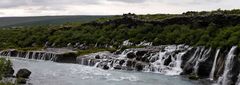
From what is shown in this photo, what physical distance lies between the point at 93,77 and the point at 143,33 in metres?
59.4

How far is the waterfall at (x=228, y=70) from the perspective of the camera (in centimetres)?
8532

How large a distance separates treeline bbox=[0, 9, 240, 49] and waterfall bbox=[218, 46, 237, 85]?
4410 mm

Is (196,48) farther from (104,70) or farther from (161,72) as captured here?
(104,70)

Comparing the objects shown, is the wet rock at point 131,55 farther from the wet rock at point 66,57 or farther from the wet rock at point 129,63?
the wet rock at point 66,57

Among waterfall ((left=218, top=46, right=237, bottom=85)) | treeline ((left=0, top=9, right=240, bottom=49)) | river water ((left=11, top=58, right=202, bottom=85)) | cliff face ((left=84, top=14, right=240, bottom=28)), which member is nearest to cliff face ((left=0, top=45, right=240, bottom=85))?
waterfall ((left=218, top=46, right=237, bottom=85))

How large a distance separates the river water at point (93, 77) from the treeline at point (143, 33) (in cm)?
1470

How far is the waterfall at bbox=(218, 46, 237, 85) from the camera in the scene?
85319 millimetres

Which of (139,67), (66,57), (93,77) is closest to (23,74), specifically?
(93,77)

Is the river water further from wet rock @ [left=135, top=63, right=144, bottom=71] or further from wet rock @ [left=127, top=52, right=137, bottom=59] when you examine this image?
wet rock @ [left=127, top=52, right=137, bottom=59]

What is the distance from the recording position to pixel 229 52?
3642 inches

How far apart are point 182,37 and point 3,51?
5185 cm

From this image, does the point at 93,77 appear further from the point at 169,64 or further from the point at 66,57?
the point at 66,57

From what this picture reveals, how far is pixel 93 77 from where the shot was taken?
92125 millimetres

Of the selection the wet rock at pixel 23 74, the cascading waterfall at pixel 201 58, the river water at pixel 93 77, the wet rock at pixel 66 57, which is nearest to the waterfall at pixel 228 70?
the river water at pixel 93 77
